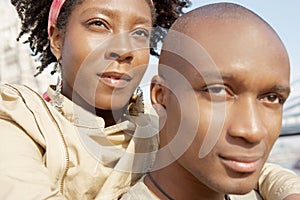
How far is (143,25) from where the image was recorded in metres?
1.17

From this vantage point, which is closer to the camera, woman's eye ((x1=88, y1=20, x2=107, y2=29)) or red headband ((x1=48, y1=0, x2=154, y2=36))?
woman's eye ((x1=88, y1=20, x2=107, y2=29))

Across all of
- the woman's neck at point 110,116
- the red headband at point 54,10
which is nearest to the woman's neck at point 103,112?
the woman's neck at point 110,116

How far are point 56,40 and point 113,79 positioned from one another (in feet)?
0.88

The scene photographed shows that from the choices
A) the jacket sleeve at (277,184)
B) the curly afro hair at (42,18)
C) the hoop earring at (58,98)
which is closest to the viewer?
the jacket sleeve at (277,184)

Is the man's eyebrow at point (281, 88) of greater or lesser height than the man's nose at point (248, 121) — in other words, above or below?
above

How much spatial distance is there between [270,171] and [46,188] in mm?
482

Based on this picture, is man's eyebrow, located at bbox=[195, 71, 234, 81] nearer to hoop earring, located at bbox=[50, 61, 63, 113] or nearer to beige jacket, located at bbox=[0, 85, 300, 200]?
beige jacket, located at bbox=[0, 85, 300, 200]

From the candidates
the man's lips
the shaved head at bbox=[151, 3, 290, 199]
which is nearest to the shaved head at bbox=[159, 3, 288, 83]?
the shaved head at bbox=[151, 3, 290, 199]

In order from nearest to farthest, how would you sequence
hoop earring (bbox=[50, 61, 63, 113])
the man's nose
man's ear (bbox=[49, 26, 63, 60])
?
1. the man's nose
2. hoop earring (bbox=[50, 61, 63, 113])
3. man's ear (bbox=[49, 26, 63, 60])

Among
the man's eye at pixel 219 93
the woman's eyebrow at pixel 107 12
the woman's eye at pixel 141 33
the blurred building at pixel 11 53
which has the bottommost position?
the blurred building at pixel 11 53

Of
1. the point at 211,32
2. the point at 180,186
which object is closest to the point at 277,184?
the point at 180,186

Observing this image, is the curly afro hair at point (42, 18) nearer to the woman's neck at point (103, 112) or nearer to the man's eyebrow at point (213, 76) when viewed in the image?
the woman's neck at point (103, 112)

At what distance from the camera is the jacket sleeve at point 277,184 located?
38.4 inches

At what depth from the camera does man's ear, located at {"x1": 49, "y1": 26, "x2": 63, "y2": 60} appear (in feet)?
4.06
